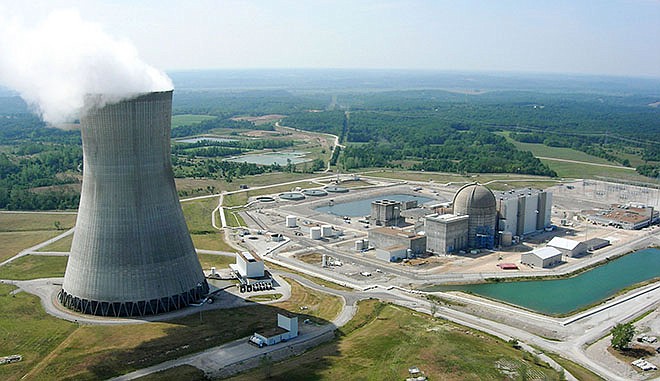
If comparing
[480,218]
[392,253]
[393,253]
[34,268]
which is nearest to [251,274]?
[392,253]

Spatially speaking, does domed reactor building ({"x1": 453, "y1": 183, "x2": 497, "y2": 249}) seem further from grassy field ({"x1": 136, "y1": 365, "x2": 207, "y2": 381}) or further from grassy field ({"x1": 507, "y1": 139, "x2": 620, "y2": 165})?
grassy field ({"x1": 507, "y1": 139, "x2": 620, "y2": 165})

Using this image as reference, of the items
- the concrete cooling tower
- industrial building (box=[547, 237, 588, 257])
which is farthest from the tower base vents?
industrial building (box=[547, 237, 588, 257])

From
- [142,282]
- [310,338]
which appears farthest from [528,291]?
[142,282]

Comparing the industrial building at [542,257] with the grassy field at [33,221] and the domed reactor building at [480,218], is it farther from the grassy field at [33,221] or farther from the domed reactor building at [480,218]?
the grassy field at [33,221]

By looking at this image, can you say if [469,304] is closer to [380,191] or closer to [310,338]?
[310,338]

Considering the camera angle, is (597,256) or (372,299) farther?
(597,256)
